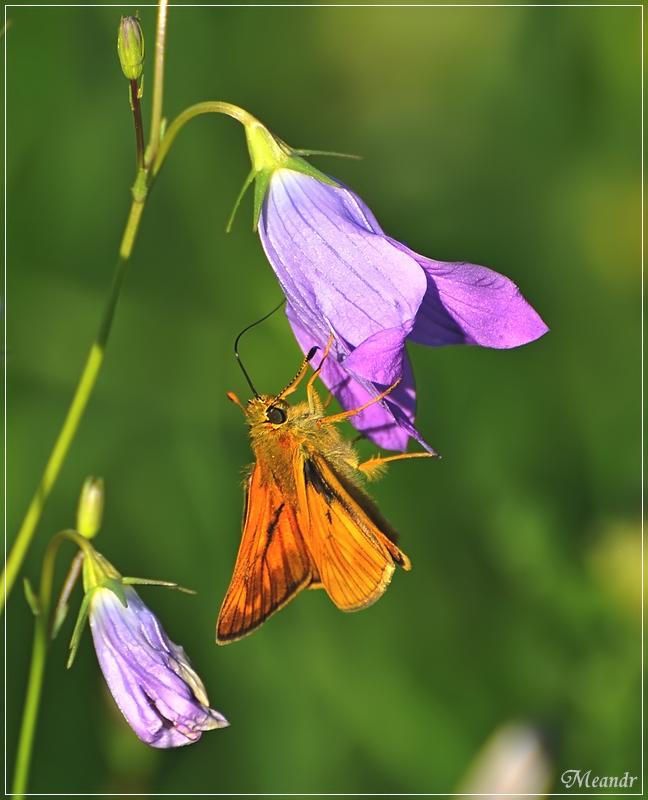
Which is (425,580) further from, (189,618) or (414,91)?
(414,91)

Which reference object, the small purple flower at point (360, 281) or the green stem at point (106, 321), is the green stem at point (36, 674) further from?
the small purple flower at point (360, 281)

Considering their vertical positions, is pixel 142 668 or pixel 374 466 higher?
pixel 374 466

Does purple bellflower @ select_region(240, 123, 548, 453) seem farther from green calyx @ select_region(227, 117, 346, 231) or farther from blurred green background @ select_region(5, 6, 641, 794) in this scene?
blurred green background @ select_region(5, 6, 641, 794)

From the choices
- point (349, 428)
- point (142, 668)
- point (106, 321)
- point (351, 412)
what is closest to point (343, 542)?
point (351, 412)

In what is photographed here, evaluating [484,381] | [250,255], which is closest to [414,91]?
[250,255]

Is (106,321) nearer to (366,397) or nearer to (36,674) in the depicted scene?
(366,397)

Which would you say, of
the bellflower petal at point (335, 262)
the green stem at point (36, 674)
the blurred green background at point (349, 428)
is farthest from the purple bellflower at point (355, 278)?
the blurred green background at point (349, 428)
